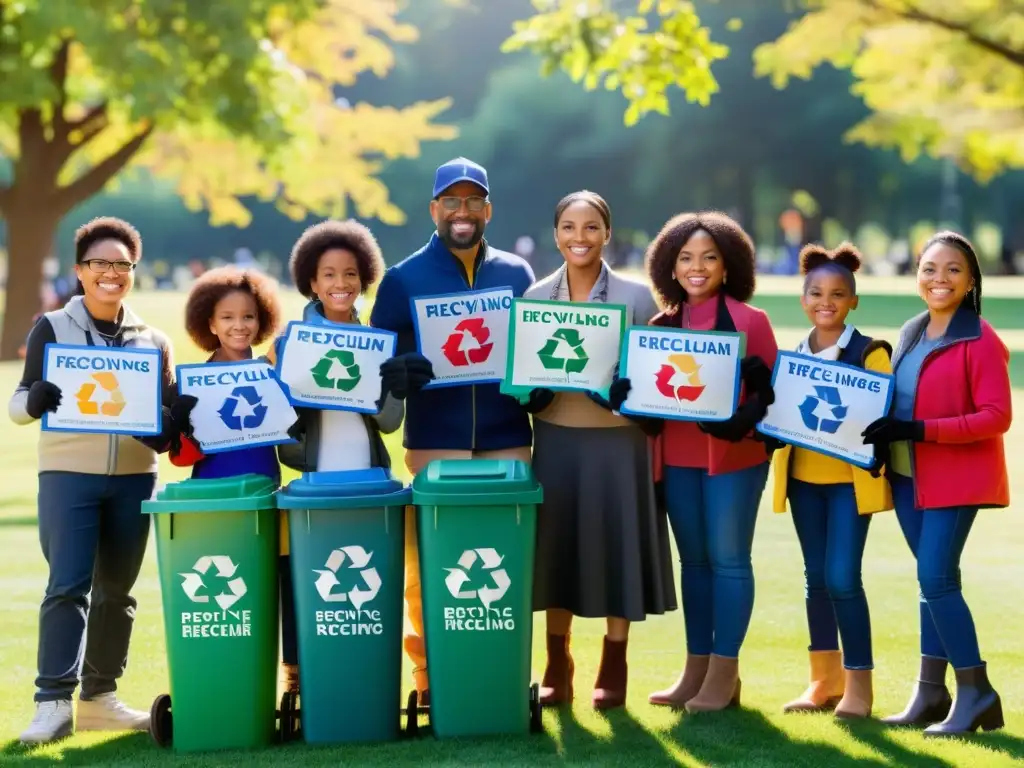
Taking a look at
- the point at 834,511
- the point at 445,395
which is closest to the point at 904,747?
the point at 834,511

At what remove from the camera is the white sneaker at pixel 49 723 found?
5.78 metres

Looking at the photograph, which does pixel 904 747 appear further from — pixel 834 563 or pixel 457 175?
pixel 457 175

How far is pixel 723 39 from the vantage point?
48.6 meters

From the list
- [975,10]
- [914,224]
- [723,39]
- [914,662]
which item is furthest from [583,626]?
[914,224]

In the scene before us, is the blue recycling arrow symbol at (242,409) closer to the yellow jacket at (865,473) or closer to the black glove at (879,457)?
the yellow jacket at (865,473)

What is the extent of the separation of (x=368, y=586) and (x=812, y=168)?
4571cm

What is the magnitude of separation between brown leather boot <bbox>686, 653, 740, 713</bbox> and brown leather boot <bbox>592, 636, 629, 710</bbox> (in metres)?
0.30

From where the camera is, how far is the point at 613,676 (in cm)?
629

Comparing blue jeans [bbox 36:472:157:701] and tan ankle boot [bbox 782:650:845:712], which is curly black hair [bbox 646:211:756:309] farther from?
blue jeans [bbox 36:472:157:701]

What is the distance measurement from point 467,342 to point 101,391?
4.76 ft

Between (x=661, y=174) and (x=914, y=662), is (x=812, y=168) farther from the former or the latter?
(x=914, y=662)

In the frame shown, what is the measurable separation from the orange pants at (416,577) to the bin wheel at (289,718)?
61cm

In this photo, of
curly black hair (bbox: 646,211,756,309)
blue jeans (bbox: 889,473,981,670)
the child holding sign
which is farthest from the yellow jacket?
curly black hair (bbox: 646,211,756,309)

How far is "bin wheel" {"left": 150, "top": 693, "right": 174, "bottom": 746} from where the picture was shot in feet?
18.8
